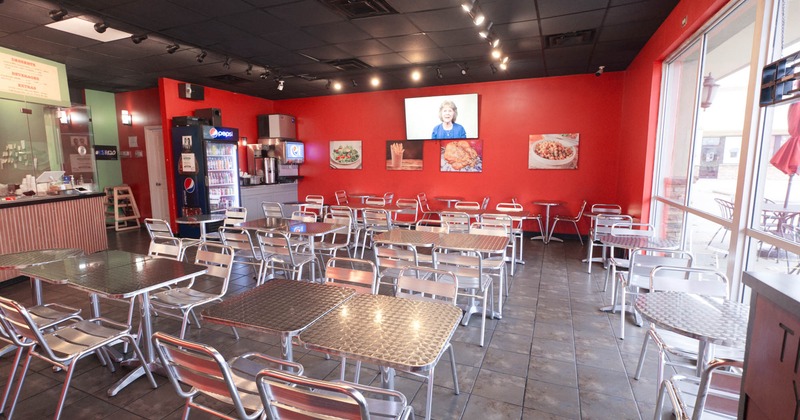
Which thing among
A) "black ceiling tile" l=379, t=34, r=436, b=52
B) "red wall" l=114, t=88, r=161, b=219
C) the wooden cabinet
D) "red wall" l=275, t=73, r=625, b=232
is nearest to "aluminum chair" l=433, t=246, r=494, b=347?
the wooden cabinet

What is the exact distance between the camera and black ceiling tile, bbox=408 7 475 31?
4215 mm

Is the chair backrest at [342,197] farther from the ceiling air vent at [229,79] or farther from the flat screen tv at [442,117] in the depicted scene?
the ceiling air vent at [229,79]

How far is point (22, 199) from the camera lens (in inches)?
189

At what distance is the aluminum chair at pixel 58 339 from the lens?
2037mm

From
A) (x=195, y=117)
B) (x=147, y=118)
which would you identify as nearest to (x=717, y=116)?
(x=195, y=117)

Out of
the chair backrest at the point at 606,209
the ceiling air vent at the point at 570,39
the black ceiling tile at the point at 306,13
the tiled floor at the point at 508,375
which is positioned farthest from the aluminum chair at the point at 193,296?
the chair backrest at the point at 606,209

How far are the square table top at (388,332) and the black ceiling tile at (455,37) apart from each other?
12.9ft

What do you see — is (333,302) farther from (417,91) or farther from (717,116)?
(417,91)

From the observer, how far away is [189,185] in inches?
275

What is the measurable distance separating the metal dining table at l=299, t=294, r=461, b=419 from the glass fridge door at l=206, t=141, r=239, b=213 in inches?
235

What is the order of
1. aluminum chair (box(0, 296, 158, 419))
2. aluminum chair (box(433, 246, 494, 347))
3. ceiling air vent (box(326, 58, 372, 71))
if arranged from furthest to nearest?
ceiling air vent (box(326, 58, 372, 71))
aluminum chair (box(433, 246, 494, 347))
aluminum chair (box(0, 296, 158, 419))

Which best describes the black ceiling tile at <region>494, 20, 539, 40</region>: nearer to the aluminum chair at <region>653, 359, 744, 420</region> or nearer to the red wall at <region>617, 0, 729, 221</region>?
the red wall at <region>617, 0, 729, 221</region>

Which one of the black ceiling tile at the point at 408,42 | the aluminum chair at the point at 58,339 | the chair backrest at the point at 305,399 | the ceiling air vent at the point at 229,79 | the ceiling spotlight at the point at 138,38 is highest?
the black ceiling tile at the point at 408,42

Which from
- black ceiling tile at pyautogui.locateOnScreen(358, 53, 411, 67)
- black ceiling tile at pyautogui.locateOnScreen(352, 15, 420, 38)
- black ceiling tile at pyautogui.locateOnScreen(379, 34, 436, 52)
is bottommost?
black ceiling tile at pyautogui.locateOnScreen(352, 15, 420, 38)
